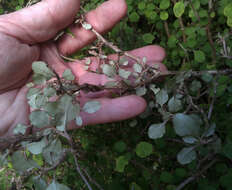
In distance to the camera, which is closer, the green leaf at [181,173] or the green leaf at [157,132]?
the green leaf at [157,132]

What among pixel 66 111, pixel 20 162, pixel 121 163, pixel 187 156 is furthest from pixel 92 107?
pixel 121 163

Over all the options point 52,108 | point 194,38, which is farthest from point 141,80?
point 194,38

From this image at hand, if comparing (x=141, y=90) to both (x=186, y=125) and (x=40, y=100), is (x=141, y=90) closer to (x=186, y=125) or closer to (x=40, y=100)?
(x=186, y=125)

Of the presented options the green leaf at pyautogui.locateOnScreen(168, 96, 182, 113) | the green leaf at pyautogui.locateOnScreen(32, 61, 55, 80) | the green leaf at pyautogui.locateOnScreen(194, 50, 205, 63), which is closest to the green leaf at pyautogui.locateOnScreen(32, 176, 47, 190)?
the green leaf at pyautogui.locateOnScreen(32, 61, 55, 80)

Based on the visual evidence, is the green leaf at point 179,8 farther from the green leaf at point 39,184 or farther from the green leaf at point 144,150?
the green leaf at point 39,184

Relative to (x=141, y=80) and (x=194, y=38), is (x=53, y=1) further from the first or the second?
(x=194, y=38)

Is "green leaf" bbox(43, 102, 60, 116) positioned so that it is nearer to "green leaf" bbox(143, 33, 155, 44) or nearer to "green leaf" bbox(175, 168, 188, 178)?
"green leaf" bbox(175, 168, 188, 178)

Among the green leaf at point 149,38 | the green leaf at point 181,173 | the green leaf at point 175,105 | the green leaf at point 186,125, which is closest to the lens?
the green leaf at point 186,125

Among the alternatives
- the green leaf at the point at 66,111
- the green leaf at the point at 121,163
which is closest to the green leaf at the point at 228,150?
the green leaf at the point at 121,163
